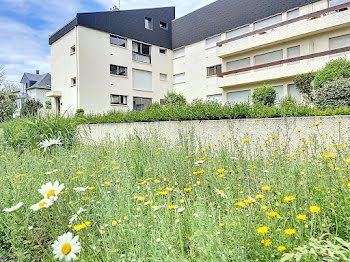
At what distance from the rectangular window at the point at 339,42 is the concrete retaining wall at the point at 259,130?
A: 1350 centimetres

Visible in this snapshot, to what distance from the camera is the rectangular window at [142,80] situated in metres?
22.1

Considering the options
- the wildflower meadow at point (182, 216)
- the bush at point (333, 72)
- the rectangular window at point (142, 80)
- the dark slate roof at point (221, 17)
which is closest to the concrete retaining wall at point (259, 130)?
the wildflower meadow at point (182, 216)

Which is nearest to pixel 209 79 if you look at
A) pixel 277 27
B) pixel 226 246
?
pixel 277 27

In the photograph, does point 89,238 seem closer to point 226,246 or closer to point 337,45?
point 226,246

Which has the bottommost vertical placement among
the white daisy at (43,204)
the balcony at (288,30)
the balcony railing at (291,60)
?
the white daisy at (43,204)

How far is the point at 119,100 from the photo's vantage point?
20859 millimetres

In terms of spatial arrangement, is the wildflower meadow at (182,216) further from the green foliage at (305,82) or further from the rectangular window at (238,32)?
the rectangular window at (238,32)

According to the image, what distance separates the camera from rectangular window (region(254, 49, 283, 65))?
57.3ft

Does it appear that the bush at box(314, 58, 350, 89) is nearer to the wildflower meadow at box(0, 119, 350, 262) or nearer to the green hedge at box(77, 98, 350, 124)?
the green hedge at box(77, 98, 350, 124)

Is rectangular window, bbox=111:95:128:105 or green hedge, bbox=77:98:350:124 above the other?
rectangular window, bbox=111:95:128:105

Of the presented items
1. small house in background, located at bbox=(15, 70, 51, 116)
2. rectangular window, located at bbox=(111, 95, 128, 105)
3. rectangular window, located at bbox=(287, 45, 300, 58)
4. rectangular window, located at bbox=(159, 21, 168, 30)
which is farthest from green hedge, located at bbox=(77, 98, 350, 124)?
small house in background, located at bbox=(15, 70, 51, 116)

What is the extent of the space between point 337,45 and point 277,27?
422 cm

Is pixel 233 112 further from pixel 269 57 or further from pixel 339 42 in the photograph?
pixel 269 57

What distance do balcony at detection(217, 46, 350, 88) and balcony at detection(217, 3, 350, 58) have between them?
176 cm
